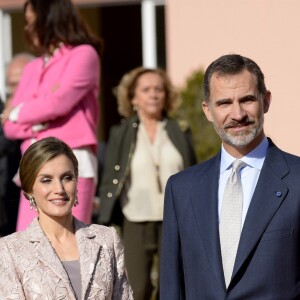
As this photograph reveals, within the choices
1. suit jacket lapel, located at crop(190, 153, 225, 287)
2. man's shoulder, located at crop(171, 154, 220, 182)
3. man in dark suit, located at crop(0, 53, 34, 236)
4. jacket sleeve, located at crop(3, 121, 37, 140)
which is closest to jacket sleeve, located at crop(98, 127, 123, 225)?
man in dark suit, located at crop(0, 53, 34, 236)

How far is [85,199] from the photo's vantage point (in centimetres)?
760

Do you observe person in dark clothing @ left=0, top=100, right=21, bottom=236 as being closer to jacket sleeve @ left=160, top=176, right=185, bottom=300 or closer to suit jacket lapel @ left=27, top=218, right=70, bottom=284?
suit jacket lapel @ left=27, top=218, right=70, bottom=284

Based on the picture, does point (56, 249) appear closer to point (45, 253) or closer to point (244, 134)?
point (45, 253)

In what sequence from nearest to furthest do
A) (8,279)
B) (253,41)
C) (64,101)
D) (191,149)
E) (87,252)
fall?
(8,279) < (87,252) < (64,101) < (191,149) < (253,41)

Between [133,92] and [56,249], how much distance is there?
4533 mm

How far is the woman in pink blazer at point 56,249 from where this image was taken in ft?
18.4

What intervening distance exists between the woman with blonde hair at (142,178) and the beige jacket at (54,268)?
141 inches

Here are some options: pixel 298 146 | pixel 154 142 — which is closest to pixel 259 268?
pixel 154 142

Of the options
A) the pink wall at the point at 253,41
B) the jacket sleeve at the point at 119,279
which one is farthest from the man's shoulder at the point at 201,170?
the pink wall at the point at 253,41

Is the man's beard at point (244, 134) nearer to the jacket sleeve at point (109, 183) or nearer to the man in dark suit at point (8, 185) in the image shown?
the man in dark suit at point (8, 185)

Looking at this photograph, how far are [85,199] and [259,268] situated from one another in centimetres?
247

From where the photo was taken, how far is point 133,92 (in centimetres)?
1020

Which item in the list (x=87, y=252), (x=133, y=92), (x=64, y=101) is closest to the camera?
(x=87, y=252)

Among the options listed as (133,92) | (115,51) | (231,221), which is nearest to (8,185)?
(133,92)
